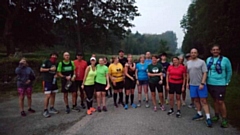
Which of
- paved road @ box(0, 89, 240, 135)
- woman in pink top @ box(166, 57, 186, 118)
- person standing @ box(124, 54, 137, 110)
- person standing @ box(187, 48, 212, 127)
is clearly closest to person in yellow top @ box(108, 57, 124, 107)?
person standing @ box(124, 54, 137, 110)

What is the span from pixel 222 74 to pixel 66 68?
15.0ft

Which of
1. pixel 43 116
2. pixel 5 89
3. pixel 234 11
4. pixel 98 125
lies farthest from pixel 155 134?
pixel 234 11

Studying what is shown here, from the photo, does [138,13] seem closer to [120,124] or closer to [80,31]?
[80,31]

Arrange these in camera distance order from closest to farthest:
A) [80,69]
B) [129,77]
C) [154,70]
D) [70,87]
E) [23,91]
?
[23,91] < [70,87] < [154,70] < [80,69] < [129,77]

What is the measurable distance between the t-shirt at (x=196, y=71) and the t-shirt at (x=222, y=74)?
206mm

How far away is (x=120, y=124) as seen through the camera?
602 centimetres

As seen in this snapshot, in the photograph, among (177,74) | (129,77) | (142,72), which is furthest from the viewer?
(142,72)

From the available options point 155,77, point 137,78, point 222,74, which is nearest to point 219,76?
point 222,74

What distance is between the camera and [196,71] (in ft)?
20.6

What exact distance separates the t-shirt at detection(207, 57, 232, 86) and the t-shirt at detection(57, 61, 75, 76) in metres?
4.16

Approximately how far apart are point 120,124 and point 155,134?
3.62ft

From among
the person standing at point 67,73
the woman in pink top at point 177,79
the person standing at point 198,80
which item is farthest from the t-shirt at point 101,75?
the person standing at point 198,80

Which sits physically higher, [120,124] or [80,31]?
[80,31]

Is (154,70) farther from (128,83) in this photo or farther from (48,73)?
(48,73)
